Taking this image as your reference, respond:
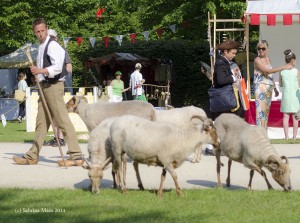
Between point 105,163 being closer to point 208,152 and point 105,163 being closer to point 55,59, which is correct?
point 55,59

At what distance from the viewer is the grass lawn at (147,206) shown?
835cm

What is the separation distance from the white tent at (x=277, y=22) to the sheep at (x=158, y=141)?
42.2 feet

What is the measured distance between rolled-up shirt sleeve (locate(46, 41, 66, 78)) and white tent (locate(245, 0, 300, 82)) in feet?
34.6

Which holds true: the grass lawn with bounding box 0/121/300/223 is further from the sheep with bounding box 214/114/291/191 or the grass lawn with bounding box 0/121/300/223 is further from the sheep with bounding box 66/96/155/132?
the sheep with bounding box 66/96/155/132

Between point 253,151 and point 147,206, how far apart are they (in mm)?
1811

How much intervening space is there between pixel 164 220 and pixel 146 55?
104 feet

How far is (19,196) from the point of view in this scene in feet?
32.1

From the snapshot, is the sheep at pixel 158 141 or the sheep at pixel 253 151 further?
the sheep at pixel 253 151

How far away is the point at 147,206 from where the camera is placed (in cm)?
907

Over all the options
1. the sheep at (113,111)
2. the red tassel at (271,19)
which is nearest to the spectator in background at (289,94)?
the red tassel at (271,19)

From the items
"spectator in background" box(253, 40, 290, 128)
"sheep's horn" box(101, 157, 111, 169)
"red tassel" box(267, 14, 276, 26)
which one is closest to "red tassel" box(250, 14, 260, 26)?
"red tassel" box(267, 14, 276, 26)

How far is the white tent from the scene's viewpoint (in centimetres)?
2248

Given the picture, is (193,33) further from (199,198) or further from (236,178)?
(199,198)

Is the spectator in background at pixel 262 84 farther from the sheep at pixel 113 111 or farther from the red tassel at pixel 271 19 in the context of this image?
the red tassel at pixel 271 19
